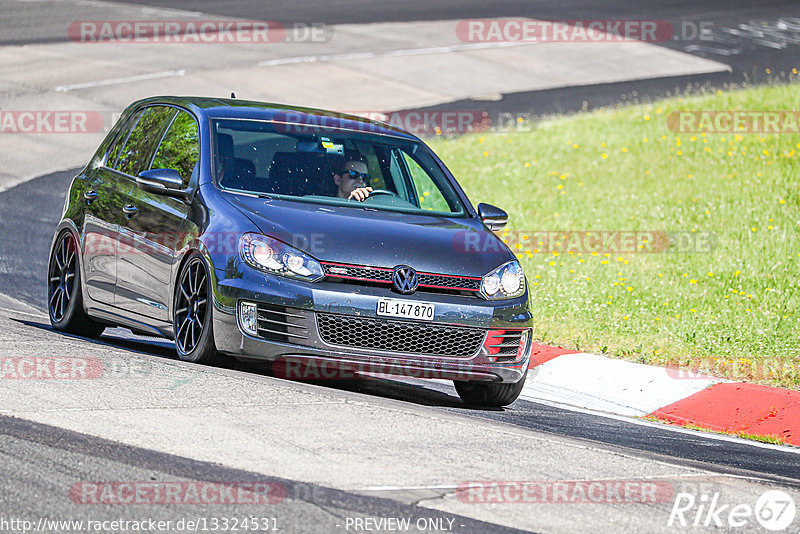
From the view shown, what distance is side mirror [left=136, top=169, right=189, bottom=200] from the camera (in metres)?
8.36

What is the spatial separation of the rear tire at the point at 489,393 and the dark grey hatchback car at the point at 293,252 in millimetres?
15

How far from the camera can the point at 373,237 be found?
25.9 feet

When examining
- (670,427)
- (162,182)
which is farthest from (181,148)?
(670,427)

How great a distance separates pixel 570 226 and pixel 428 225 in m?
7.31

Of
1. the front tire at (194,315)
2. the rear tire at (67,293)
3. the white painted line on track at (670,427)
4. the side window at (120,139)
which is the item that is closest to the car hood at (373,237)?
the front tire at (194,315)

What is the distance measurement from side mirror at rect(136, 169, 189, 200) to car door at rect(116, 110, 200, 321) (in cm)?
7

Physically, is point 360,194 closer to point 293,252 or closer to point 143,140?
point 293,252

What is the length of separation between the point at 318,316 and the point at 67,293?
3.01 meters

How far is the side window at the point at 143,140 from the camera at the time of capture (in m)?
9.30

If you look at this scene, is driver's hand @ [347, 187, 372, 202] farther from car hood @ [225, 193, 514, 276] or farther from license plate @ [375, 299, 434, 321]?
license plate @ [375, 299, 434, 321]

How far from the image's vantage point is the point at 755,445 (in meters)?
8.52

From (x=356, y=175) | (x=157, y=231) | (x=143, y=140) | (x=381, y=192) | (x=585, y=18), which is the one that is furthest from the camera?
(x=585, y=18)

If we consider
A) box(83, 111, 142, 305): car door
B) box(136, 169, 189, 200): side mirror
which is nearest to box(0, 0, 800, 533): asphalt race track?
box(83, 111, 142, 305): car door

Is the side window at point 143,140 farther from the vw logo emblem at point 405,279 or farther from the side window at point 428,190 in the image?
the vw logo emblem at point 405,279
